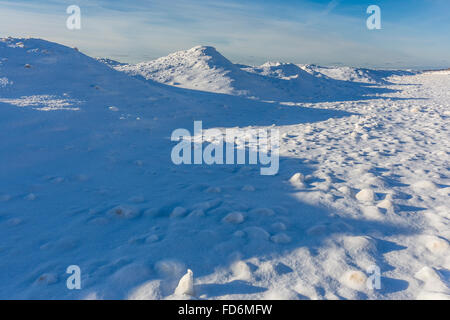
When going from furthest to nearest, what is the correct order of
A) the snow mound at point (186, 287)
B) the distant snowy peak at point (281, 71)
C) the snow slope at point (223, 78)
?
the distant snowy peak at point (281, 71) → the snow slope at point (223, 78) → the snow mound at point (186, 287)

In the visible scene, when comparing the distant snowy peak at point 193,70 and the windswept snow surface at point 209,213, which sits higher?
the distant snowy peak at point 193,70

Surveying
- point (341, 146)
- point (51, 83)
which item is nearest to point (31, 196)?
point (341, 146)

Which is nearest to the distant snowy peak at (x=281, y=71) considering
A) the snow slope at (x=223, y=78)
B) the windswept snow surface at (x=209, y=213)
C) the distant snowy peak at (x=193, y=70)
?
the snow slope at (x=223, y=78)

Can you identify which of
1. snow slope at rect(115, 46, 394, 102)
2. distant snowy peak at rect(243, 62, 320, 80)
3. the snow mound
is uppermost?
distant snowy peak at rect(243, 62, 320, 80)

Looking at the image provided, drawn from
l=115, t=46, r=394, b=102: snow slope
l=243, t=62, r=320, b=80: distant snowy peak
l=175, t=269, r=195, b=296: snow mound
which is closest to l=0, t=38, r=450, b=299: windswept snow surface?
l=175, t=269, r=195, b=296: snow mound

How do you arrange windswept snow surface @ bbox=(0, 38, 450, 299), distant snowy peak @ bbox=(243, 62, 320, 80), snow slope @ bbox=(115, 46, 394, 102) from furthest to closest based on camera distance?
distant snowy peak @ bbox=(243, 62, 320, 80) < snow slope @ bbox=(115, 46, 394, 102) < windswept snow surface @ bbox=(0, 38, 450, 299)

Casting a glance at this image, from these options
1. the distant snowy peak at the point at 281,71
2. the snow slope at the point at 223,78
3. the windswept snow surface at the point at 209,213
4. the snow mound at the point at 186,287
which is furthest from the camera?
the distant snowy peak at the point at 281,71

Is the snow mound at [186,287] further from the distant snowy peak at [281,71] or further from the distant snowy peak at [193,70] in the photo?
the distant snowy peak at [281,71]

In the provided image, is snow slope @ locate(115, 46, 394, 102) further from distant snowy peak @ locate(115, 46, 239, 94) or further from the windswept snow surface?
the windswept snow surface
